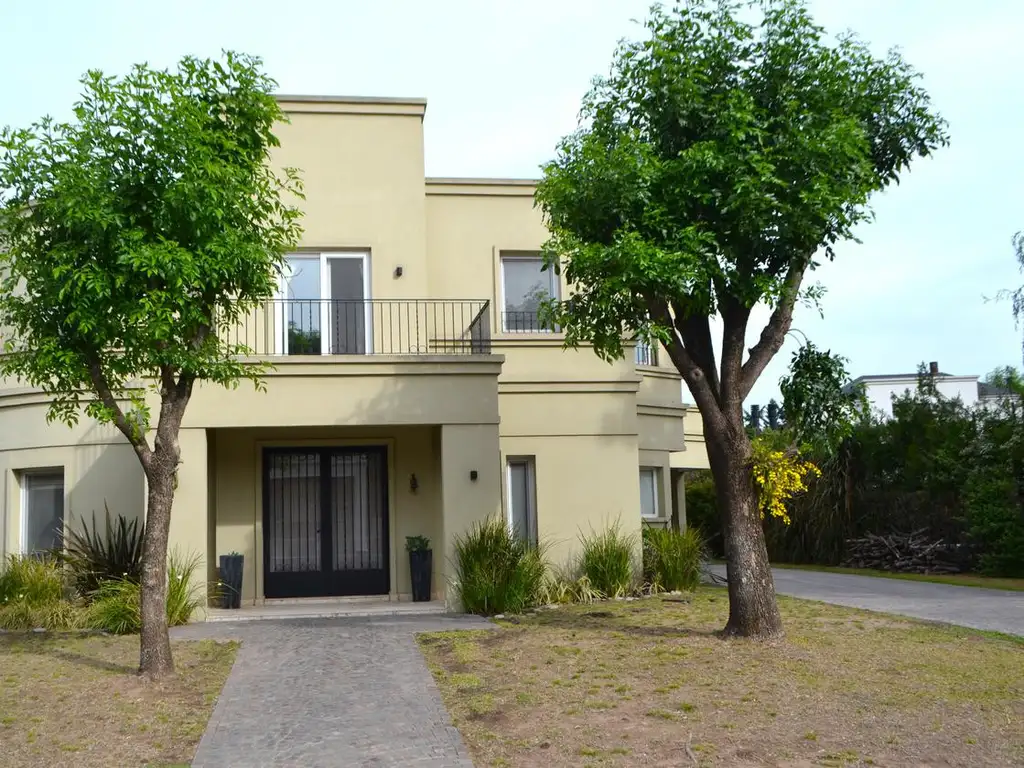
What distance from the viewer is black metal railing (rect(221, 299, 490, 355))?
1633cm

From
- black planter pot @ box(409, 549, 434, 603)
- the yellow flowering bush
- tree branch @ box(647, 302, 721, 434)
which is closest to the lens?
the yellow flowering bush

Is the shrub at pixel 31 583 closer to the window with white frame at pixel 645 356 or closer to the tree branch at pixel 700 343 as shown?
the tree branch at pixel 700 343

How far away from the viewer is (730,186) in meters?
11.3

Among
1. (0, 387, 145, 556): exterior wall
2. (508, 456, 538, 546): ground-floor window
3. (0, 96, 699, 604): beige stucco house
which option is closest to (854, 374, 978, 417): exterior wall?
(0, 96, 699, 604): beige stucco house

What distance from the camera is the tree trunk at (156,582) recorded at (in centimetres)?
1031

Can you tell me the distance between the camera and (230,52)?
10.6m

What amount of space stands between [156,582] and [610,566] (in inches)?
297

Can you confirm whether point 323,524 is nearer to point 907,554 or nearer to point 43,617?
point 43,617

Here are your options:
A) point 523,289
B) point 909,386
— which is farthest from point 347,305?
point 909,386

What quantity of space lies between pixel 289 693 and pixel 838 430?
6388 mm

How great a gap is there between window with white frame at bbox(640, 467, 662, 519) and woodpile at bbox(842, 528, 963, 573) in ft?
19.8

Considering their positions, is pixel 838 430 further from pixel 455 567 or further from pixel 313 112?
pixel 313 112

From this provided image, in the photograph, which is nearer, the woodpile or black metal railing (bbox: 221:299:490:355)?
black metal railing (bbox: 221:299:490:355)

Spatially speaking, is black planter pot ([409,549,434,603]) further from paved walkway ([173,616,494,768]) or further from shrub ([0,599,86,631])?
shrub ([0,599,86,631])
